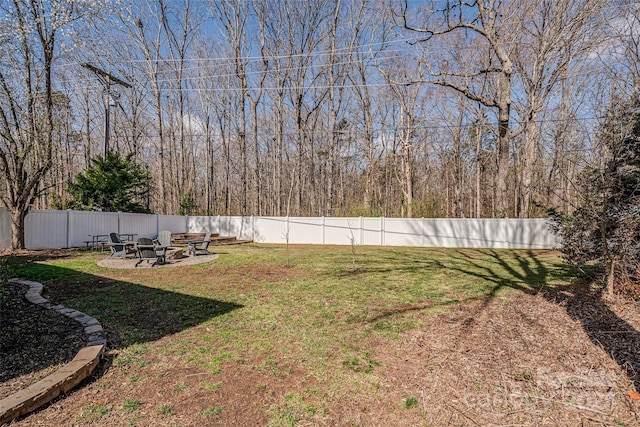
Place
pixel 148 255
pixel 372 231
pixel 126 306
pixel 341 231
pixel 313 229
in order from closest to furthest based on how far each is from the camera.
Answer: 1. pixel 126 306
2. pixel 148 255
3. pixel 372 231
4. pixel 341 231
5. pixel 313 229

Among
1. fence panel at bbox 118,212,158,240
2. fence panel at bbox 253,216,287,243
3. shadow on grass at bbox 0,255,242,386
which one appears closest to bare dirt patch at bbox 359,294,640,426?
shadow on grass at bbox 0,255,242,386

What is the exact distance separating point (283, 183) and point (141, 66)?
14508mm

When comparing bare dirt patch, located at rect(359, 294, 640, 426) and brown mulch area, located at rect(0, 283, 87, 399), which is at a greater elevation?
brown mulch area, located at rect(0, 283, 87, 399)

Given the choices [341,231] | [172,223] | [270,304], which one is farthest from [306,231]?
[270,304]

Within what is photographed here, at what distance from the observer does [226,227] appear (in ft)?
59.8

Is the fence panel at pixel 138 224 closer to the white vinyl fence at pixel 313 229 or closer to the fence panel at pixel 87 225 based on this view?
the white vinyl fence at pixel 313 229

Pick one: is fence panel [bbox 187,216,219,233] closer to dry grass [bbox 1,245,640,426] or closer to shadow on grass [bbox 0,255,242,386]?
shadow on grass [bbox 0,255,242,386]

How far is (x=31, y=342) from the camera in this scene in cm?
322

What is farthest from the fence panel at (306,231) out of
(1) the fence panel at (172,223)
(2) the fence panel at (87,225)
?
(2) the fence panel at (87,225)

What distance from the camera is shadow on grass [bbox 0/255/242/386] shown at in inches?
148

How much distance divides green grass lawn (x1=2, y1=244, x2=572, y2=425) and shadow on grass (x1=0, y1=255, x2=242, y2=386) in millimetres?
15

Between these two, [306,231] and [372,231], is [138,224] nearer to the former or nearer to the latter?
[306,231]

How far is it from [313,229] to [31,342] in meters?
14.2

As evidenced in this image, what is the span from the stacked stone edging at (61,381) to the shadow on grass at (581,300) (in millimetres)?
4680
